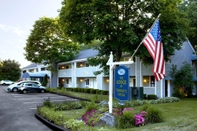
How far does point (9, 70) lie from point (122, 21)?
52.6 meters

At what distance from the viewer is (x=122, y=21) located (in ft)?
60.5

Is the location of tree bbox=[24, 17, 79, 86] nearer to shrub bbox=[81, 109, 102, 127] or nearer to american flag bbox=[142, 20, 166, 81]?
shrub bbox=[81, 109, 102, 127]

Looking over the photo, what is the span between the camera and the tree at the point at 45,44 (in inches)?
1524

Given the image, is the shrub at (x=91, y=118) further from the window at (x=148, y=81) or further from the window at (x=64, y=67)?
the window at (x=64, y=67)

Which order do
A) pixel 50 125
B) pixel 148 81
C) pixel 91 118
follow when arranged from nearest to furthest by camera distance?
pixel 91 118
pixel 50 125
pixel 148 81

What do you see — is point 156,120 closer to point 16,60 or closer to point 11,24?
point 11,24

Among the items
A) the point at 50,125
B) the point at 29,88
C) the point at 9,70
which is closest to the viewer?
the point at 50,125

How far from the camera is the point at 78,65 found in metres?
39.8

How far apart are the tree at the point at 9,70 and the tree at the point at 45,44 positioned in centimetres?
2581

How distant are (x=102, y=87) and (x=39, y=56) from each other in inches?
571

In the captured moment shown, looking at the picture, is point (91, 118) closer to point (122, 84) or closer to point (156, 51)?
point (122, 84)

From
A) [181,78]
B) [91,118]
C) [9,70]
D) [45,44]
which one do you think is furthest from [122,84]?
[9,70]

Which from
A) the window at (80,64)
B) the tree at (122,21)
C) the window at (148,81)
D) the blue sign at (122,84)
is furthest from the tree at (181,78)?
the window at (80,64)

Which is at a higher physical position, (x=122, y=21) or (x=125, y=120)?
(x=122, y=21)
